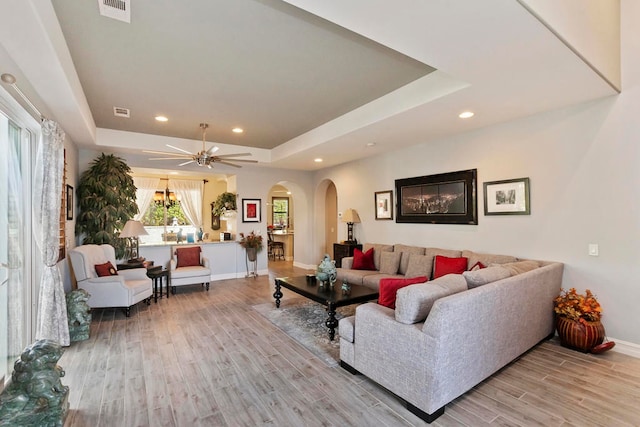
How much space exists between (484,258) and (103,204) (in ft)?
19.7

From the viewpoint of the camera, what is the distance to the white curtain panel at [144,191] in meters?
8.42

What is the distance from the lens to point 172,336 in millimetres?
3771

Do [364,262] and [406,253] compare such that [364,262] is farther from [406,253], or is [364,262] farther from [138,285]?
[138,285]

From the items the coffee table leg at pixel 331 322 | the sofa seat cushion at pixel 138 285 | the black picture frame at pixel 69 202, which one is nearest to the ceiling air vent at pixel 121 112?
the black picture frame at pixel 69 202

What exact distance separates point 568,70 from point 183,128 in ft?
17.6

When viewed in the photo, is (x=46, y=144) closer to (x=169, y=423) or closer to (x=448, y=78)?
(x=169, y=423)

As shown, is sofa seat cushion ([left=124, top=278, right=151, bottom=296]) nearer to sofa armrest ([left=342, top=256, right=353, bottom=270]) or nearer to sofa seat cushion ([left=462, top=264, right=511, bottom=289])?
sofa armrest ([left=342, top=256, right=353, bottom=270])

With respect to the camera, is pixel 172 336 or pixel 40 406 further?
pixel 172 336

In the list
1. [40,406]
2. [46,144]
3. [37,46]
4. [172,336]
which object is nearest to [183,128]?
[46,144]

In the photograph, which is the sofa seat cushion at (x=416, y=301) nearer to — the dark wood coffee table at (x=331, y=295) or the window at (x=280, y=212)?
the dark wood coffee table at (x=331, y=295)

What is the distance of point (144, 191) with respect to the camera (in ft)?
27.9

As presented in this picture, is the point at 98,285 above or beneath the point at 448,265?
beneath

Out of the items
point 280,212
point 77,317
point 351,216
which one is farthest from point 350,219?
point 280,212

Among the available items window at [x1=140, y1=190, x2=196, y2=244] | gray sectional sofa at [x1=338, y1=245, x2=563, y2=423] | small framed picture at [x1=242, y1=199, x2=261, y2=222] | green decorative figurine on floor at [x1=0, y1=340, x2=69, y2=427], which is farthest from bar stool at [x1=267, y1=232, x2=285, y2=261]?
green decorative figurine on floor at [x1=0, y1=340, x2=69, y2=427]
